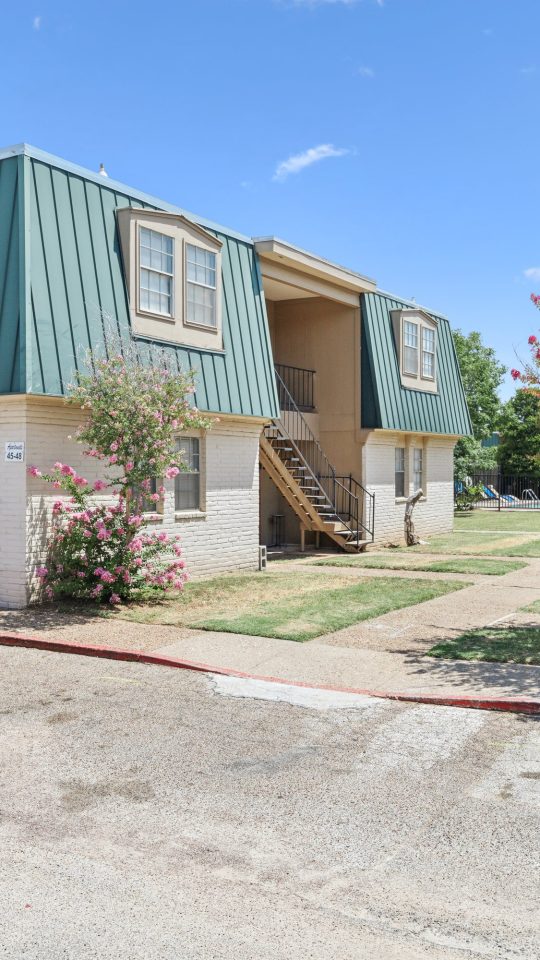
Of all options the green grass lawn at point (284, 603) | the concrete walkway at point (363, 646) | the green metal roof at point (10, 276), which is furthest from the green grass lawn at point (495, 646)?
the green metal roof at point (10, 276)

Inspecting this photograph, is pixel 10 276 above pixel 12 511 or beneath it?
above

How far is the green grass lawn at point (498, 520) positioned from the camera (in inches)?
1198

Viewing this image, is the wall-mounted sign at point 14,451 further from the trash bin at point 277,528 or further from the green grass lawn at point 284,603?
the trash bin at point 277,528

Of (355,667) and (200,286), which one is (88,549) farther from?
(200,286)

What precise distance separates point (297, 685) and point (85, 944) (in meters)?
4.89

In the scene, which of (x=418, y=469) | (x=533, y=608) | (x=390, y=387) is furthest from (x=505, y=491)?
(x=533, y=608)

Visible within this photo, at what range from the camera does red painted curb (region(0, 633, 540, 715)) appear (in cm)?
786

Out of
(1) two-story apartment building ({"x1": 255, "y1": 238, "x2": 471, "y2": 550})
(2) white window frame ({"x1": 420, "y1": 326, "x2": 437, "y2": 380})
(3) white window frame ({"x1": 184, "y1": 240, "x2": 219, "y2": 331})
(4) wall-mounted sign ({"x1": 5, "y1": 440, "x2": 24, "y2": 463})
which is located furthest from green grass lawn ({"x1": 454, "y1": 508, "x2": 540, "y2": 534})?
(4) wall-mounted sign ({"x1": 5, "y1": 440, "x2": 24, "y2": 463})

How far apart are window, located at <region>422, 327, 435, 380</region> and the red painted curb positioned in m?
16.8

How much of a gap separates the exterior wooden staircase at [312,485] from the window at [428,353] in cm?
459

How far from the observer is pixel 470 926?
4176mm

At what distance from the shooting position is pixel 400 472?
2506 cm

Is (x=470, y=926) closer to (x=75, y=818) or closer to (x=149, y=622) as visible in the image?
(x=75, y=818)

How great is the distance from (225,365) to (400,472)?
9849 mm
